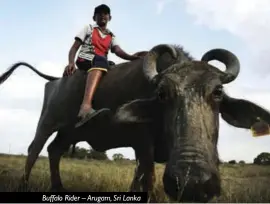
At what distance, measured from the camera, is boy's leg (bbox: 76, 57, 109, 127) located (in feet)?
21.4

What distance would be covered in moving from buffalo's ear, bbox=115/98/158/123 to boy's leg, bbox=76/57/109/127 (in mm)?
550

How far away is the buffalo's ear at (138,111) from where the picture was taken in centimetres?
597

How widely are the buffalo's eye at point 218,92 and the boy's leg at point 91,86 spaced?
1793 mm

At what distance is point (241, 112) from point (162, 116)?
3.98 ft

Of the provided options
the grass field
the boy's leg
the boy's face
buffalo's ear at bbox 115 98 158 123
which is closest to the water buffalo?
buffalo's ear at bbox 115 98 158 123

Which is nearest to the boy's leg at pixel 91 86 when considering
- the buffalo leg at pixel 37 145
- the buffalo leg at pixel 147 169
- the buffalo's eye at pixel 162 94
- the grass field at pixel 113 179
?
the buffalo leg at pixel 147 169

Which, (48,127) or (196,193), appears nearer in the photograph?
(196,193)

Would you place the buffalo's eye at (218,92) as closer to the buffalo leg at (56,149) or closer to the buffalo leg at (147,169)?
the buffalo leg at (147,169)

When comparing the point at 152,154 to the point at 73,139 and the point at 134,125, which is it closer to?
the point at 134,125

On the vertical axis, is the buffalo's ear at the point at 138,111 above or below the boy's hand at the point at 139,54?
below

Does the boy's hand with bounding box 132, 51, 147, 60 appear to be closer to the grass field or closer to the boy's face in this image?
the boy's face

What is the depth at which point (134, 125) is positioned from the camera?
6.42 meters

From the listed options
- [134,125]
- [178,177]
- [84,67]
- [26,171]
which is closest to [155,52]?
[134,125]

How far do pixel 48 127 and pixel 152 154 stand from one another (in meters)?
2.44
